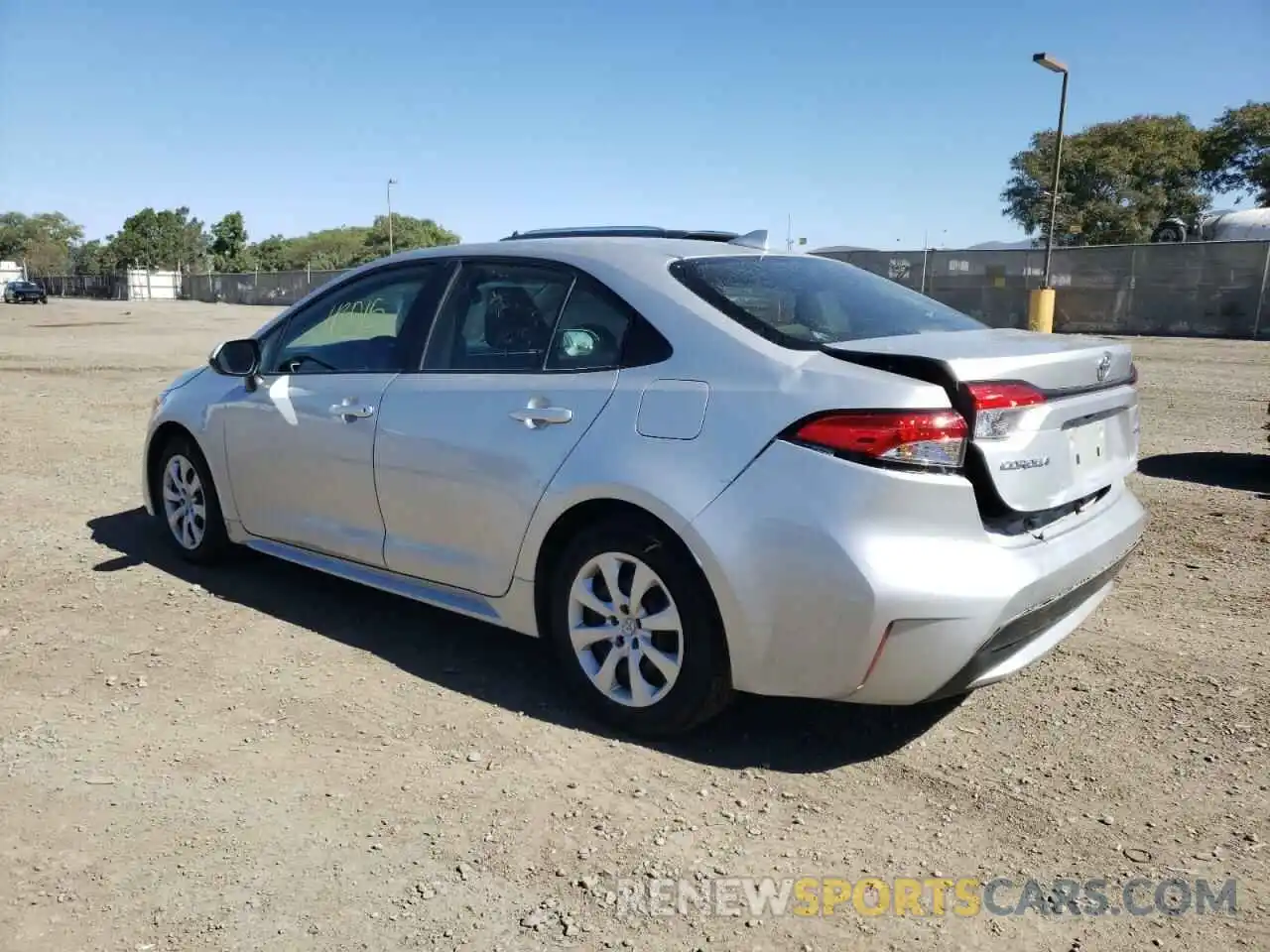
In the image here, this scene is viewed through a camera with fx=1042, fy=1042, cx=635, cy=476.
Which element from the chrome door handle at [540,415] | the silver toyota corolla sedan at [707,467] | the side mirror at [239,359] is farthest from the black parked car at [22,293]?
the chrome door handle at [540,415]

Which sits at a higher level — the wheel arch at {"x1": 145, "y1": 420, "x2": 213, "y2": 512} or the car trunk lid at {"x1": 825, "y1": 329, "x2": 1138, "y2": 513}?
the car trunk lid at {"x1": 825, "y1": 329, "x2": 1138, "y2": 513}

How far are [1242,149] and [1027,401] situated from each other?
5947 cm

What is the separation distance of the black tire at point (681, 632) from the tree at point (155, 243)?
3969 inches

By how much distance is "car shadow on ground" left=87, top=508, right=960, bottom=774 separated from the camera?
3.44 m

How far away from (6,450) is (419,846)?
754 centimetres

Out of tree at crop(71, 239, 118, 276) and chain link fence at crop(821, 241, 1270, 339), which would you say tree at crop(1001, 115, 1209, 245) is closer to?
chain link fence at crop(821, 241, 1270, 339)

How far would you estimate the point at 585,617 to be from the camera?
3.55 meters

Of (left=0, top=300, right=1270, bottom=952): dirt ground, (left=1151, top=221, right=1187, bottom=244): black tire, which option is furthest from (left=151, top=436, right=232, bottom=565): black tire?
(left=1151, top=221, right=1187, bottom=244): black tire

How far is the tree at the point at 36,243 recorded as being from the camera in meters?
117

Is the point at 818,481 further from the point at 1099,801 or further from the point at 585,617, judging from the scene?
the point at 1099,801

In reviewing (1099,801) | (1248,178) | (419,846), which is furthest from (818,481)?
(1248,178)

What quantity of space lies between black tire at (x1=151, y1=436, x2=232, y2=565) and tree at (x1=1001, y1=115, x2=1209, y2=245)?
5276cm

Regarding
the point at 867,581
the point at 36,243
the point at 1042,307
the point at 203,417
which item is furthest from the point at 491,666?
the point at 36,243

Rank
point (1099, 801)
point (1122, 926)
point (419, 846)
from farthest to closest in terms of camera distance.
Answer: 1. point (1099, 801)
2. point (419, 846)
3. point (1122, 926)
